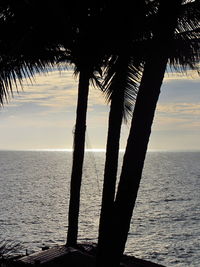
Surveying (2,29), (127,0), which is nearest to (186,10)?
(127,0)

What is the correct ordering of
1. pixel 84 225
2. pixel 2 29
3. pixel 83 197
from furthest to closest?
pixel 83 197
pixel 84 225
pixel 2 29

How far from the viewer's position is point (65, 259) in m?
13.4

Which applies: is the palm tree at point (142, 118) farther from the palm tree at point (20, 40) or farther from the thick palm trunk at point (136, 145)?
the palm tree at point (20, 40)

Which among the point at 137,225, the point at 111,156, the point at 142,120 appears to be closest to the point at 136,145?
the point at 142,120

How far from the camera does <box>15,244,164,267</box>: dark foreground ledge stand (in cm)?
1305

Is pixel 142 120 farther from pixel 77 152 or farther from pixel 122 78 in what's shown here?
pixel 77 152

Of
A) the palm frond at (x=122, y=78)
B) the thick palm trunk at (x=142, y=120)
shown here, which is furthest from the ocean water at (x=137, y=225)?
the thick palm trunk at (x=142, y=120)

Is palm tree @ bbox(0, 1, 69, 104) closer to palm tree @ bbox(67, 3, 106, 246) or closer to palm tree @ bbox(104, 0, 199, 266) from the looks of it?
palm tree @ bbox(67, 3, 106, 246)

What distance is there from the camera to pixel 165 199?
79.9 meters

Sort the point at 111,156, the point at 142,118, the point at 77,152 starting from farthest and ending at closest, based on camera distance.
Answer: the point at 77,152 < the point at 111,156 < the point at 142,118

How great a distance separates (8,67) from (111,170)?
12.3ft

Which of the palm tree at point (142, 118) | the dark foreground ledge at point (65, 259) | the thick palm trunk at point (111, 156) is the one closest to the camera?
the palm tree at point (142, 118)

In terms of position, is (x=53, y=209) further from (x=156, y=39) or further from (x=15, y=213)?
(x=156, y=39)

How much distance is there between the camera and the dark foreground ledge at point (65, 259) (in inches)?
514
